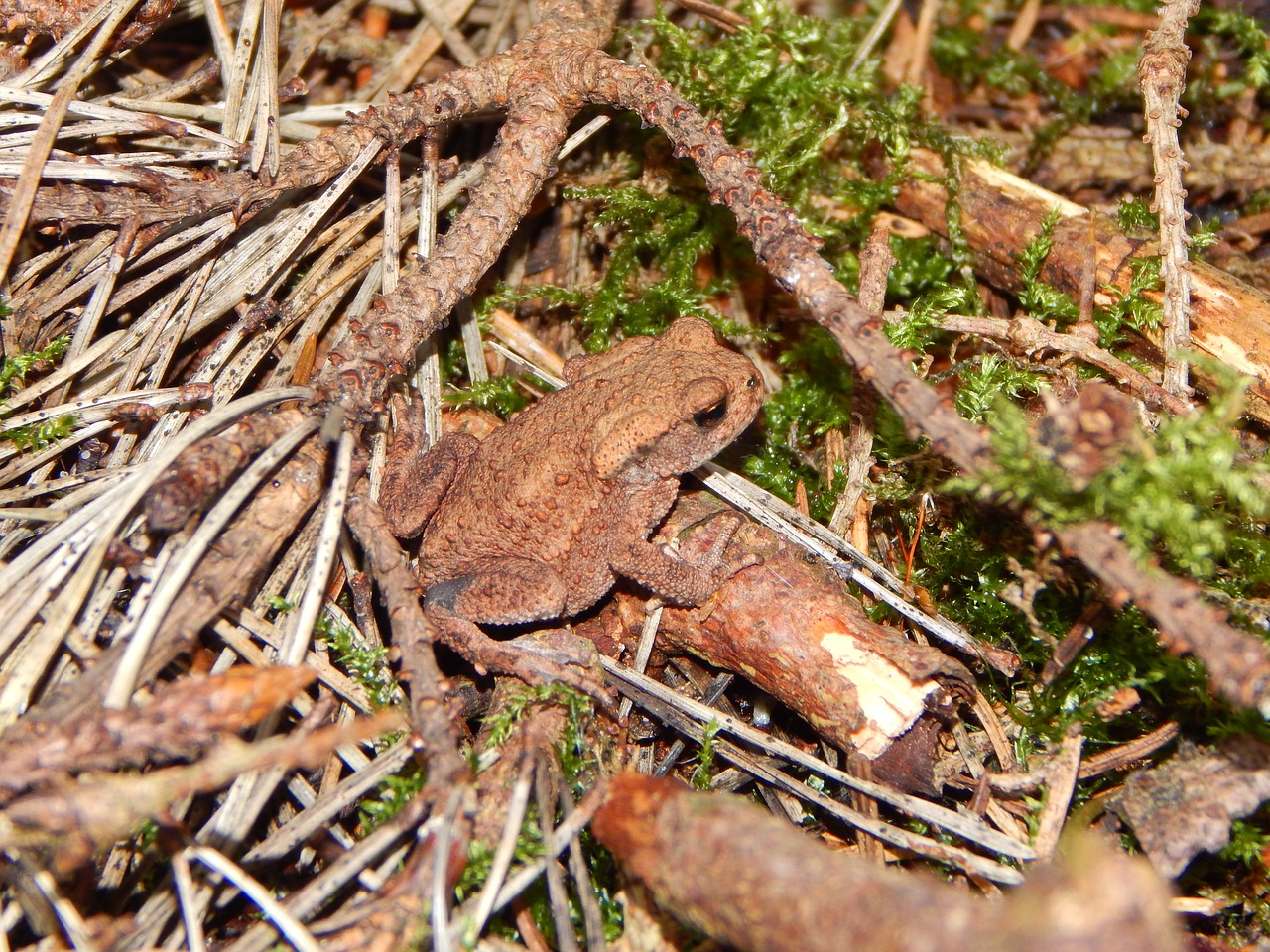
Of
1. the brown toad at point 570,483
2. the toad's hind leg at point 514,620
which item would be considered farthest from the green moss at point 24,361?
the toad's hind leg at point 514,620

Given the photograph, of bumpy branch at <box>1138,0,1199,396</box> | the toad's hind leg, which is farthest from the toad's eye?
bumpy branch at <box>1138,0,1199,396</box>

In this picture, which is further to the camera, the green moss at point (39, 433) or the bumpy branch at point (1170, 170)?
the bumpy branch at point (1170, 170)

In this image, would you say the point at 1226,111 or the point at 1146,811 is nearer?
the point at 1146,811

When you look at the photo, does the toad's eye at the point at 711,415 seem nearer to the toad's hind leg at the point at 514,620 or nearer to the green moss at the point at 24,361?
the toad's hind leg at the point at 514,620

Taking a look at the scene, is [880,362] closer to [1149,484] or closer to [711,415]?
[1149,484]

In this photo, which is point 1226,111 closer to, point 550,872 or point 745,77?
point 745,77

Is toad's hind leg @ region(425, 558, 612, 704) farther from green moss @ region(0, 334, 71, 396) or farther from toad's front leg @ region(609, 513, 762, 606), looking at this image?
green moss @ region(0, 334, 71, 396)

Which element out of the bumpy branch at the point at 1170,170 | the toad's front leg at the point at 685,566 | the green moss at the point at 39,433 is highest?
the bumpy branch at the point at 1170,170

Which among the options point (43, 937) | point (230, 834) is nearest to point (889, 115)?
point (230, 834)

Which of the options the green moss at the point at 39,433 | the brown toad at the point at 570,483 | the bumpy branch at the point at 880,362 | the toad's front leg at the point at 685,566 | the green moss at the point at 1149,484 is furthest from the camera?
the brown toad at the point at 570,483
